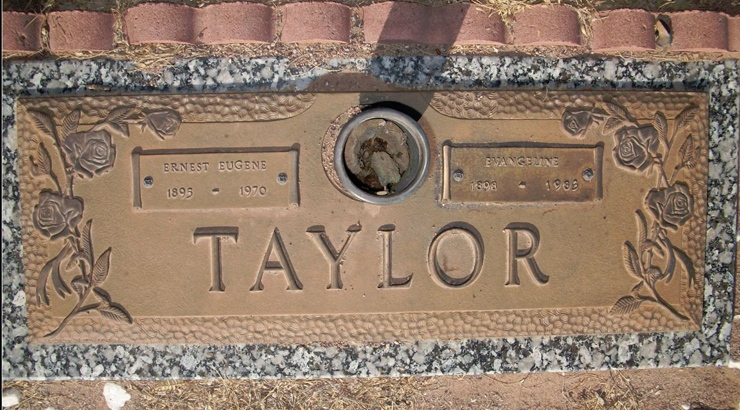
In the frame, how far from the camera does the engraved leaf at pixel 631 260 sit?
8.21ft

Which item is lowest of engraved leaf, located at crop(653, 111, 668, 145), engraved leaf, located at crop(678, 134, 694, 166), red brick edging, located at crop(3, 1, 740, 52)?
engraved leaf, located at crop(678, 134, 694, 166)

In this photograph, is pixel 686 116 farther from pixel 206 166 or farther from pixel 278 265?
pixel 206 166

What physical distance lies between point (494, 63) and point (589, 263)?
120 cm

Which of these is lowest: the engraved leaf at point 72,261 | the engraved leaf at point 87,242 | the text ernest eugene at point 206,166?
the engraved leaf at point 72,261

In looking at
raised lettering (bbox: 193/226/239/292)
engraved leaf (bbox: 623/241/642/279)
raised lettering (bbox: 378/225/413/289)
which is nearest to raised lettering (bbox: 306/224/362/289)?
raised lettering (bbox: 378/225/413/289)

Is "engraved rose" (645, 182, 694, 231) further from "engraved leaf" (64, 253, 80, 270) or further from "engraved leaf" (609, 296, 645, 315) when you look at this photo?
"engraved leaf" (64, 253, 80, 270)

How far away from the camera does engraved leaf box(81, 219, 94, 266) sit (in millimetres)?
2467

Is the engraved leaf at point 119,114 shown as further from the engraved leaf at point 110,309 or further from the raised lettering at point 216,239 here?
the engraved leaf at point 110,309

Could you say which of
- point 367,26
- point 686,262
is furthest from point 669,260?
point 367,26

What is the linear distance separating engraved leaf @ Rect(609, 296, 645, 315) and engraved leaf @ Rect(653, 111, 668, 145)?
2.83 feet

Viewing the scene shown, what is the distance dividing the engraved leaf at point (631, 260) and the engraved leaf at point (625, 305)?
0.14 metres

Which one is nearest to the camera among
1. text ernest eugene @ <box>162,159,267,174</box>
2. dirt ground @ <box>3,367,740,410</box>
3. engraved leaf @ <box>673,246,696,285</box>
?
text ernest eugene @ <box>162,159,267,174</box>

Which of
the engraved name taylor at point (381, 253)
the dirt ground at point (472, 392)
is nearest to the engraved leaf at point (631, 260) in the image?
the engraved name taylor at point (381, 253)

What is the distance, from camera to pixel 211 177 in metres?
2.43
